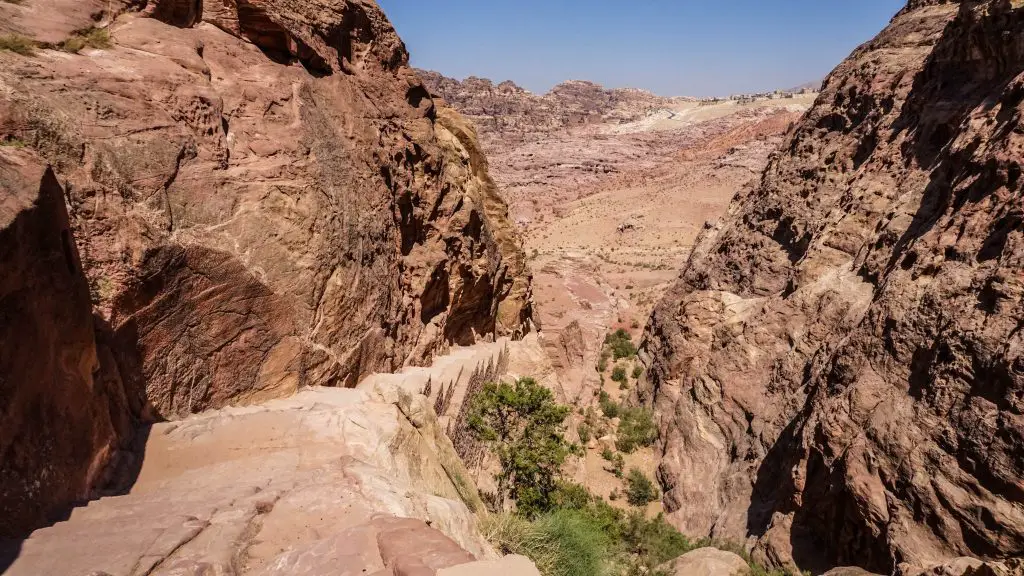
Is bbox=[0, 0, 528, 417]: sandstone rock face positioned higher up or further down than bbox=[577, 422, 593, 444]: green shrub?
higher up

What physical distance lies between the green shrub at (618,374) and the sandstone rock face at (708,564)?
31.7 ft

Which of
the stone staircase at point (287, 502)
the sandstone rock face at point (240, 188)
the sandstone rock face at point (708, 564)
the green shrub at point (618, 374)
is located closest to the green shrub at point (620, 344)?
the green shrub at point (618, 374)

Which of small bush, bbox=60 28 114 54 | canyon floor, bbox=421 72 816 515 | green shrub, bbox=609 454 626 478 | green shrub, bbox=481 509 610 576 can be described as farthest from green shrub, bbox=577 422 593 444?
small bush, bbox=60 28 114 54

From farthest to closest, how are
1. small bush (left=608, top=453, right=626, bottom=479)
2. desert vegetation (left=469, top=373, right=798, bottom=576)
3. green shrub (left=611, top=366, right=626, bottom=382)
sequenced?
1. green shrub (left=611, top=366, right=626, bottom=382)
2. small bush (left=608, top=453, right=626, bottom=479)
3. desert vegetation (left=469, top=373, right=798, bottom=576)

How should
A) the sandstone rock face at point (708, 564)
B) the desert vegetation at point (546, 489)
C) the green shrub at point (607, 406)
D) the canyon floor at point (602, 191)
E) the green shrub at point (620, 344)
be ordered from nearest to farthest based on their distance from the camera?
the sandstone rock face at point (708, 564) < the desert vegetation at point (546, 489) < the green shrub at point (607, 406) < the canyon floor at point (602, 191) < the green shrub at point (620, 344)

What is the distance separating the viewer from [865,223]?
12.0 metres

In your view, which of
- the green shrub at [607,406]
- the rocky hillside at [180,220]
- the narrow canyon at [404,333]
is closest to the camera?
the rocky hillside at [180,220]

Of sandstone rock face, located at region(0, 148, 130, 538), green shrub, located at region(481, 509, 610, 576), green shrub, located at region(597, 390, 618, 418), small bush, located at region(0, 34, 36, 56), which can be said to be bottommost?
green shrub, located at region(597, 390, 618, 418)

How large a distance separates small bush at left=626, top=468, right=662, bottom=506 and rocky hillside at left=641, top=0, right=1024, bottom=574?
0.46 metres

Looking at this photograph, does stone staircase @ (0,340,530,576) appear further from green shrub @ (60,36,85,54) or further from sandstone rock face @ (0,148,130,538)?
green shrub @ (60,36,85,54)

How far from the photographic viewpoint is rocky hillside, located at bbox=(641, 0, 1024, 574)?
6.57 metres

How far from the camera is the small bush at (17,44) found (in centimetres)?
590

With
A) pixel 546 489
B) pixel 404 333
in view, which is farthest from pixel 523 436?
pixel 404 333

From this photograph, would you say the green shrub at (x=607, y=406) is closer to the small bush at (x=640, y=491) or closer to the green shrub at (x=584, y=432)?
the green shrub at (x=584, y=432)
